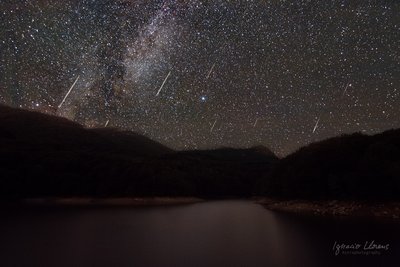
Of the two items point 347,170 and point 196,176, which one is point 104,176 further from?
point 347,170

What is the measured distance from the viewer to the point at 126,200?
85312mm

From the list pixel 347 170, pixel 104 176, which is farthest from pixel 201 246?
pixel 104 176

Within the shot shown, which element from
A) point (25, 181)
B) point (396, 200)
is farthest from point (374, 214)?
point (25, 181)

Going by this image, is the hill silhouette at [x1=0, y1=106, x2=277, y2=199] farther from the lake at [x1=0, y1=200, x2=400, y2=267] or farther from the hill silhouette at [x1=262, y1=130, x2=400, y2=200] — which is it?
the lake at [x1=0, y1=200, x2=400, y2=267]

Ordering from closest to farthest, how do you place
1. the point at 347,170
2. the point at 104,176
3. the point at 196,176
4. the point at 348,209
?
the point at 348,209
the point at 347,170
the point at 104,176
the point at 196,176

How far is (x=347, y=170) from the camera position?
48906 mm

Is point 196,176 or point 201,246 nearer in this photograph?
point 201,246

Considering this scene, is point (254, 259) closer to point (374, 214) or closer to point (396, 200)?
point (374, 214)

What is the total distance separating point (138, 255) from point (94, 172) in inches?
3269

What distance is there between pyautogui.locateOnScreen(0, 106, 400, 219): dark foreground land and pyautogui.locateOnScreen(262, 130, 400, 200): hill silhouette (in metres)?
0.10

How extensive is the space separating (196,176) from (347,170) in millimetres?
68958

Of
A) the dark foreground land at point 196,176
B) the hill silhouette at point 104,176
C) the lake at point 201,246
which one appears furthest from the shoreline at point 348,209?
the hill silhouette at point 104,176

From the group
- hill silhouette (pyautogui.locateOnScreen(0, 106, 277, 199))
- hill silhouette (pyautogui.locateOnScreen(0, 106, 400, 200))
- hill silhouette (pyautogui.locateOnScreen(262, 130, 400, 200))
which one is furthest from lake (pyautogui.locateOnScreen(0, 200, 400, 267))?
hill silhouette (pyautogui.locateOnScreen(0, 106, 277, 199))

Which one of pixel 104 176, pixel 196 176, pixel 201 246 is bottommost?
pixel 196 176
